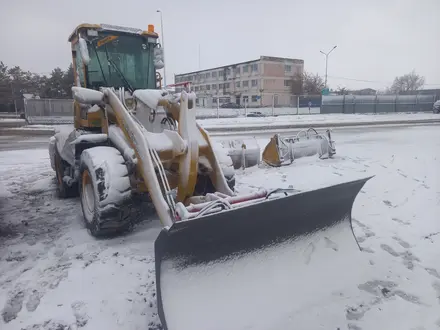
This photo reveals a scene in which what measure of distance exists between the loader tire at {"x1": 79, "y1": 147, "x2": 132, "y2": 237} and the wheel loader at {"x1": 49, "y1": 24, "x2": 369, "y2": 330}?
12 millimetres

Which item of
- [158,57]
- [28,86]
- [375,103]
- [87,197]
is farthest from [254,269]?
[28,86]

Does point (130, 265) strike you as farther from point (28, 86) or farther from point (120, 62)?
point (28, 86)

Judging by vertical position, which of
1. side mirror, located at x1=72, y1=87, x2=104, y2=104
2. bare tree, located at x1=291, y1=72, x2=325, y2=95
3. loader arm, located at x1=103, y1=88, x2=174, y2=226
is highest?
bare tree, located at x1=291, y1=72, x2=325, y2=95

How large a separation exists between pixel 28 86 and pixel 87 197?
41.1 meters

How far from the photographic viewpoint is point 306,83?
61.0 m

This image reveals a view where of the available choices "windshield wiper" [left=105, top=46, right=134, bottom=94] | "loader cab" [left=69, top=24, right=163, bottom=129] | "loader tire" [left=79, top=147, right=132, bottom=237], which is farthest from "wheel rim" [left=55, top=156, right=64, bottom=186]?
"loader tire" [left=79, top=147, right=132, bottom=237]

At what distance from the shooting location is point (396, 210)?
206 inches

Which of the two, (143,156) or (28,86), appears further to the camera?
(28,86)

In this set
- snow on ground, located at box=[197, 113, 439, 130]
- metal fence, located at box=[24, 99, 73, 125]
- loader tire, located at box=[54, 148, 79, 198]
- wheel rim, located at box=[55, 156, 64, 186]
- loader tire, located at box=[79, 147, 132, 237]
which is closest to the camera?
loader tire, located at box=[79, 147, 132, 237]

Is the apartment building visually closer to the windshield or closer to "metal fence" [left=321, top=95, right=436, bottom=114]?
"metal fence" [left=321, top=95, right=436, bottom=114]

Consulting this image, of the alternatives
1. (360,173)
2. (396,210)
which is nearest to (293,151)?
(360,173)

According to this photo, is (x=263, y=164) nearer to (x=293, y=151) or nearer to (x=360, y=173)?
(x=293, y=151)

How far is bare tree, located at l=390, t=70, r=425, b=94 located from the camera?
282ft

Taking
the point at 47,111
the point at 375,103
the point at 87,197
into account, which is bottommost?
the point at 87,197
